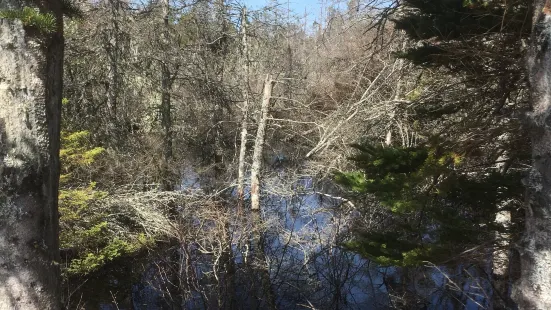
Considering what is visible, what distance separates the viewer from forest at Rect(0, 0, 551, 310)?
8.23ft

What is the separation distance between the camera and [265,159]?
1617 centimetres

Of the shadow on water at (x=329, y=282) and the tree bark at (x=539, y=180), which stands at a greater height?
the tree bark at (x=539, y=180)

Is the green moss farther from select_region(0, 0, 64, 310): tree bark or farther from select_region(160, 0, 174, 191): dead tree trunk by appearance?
select_region(160, 0, 174, 191): dead tree trunk

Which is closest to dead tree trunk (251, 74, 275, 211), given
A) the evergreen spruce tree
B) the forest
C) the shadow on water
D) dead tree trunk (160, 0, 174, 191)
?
the forest

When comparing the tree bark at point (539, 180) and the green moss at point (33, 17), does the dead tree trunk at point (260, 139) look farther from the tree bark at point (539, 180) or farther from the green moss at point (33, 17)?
the green moss at point (33, 17)

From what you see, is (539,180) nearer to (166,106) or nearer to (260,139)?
(260,139)

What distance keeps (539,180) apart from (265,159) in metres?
13.3

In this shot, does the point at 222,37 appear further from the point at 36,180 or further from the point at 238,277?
the point at 36,180

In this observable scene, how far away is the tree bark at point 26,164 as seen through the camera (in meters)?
2.31

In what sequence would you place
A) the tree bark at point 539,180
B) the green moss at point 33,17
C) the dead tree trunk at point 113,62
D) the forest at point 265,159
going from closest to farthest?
1. the green moss at point 33,17
2. the forest at point 265,159
3. the tree bark at point 539,180
4. the dead tree trunk at point 113,62

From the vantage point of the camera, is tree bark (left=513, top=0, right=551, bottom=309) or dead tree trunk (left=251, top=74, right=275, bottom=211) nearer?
tree bark (left=513, top=0, right=551, bottom=309)

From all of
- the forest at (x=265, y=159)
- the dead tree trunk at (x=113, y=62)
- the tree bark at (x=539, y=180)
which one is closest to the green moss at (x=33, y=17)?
the forest at (x=265, y=159)

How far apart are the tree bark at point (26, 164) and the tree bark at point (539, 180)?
323cm

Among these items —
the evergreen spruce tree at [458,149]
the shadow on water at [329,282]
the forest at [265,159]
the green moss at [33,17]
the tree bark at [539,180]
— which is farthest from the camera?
the shadow on water at [329,282]
